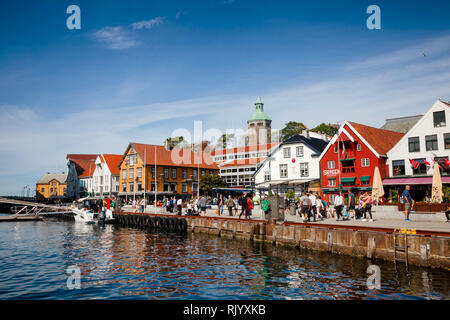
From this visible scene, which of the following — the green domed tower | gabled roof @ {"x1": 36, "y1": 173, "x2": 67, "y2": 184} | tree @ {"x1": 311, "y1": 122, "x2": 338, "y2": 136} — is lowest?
gabled roof @ {"x1": 36, "y1": 173, "x2": 67, "y2": 184}

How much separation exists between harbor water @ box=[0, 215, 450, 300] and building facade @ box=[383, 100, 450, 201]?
86.1 feet

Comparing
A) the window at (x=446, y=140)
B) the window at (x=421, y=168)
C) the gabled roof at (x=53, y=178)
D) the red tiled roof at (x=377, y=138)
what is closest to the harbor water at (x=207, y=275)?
the window at (x=421, y=168)

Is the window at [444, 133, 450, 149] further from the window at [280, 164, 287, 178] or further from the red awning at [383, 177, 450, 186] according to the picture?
the window at [280, 164, 287, 178]

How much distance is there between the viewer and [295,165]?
55.9 metres

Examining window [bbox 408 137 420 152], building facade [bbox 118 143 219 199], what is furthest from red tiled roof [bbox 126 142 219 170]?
window [bbox 408 137 420 152]

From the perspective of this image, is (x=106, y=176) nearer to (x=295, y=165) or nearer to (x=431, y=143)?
(x=295, y=165)

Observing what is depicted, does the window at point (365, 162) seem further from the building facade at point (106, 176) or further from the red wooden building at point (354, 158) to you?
the building facade at point (106, 176)

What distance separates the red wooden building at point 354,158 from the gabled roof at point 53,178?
110 meters

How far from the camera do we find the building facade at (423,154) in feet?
129

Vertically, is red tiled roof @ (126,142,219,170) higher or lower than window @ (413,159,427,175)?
higher

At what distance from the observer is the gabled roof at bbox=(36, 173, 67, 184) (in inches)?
5128

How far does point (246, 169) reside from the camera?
81.4m
